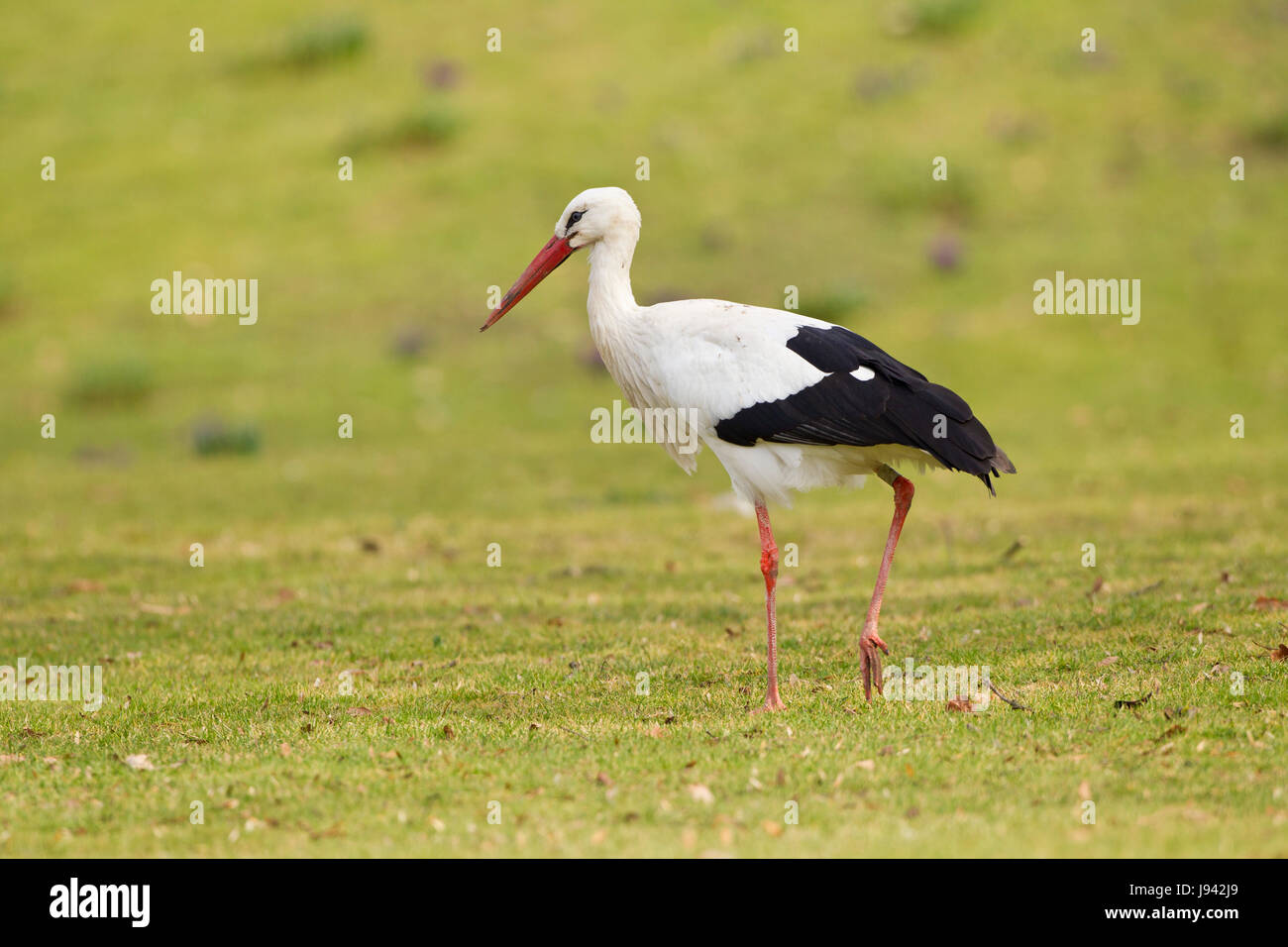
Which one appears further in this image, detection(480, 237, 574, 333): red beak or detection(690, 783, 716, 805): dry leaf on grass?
detection(480, 237, 574, 333): red beak

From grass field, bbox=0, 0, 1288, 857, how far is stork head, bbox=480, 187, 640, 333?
2.56 metres

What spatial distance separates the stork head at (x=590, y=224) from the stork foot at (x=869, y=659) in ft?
9.07

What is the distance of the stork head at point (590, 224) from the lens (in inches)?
340

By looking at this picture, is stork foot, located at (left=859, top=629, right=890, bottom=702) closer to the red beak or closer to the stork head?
the stork head
